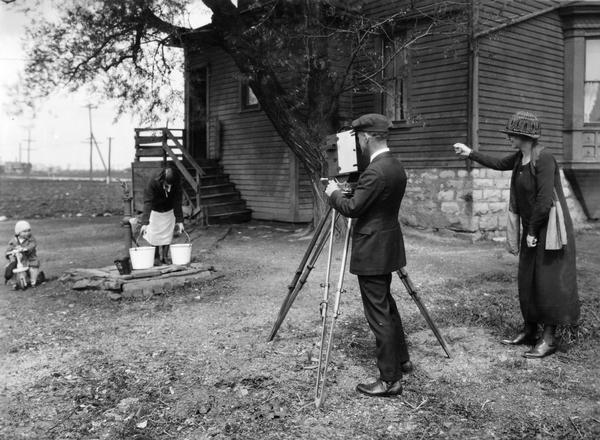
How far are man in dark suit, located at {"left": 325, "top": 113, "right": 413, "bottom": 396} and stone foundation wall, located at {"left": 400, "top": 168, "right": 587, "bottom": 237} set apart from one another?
9219 mm

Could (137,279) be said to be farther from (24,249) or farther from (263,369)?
(263,369)

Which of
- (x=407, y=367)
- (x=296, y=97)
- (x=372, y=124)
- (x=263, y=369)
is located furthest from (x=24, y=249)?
(x=296, y=97)

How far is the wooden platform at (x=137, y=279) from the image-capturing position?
7477mm

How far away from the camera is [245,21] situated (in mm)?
12203

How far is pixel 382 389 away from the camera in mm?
4238

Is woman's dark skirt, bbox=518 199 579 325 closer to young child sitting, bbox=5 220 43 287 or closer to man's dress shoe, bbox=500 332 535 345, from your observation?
man's dress shoe, bbox=500 332 535 345

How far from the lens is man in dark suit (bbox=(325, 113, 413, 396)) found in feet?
13.4

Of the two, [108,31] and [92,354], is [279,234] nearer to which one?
[108,31]

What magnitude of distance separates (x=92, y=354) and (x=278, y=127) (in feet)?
26.0

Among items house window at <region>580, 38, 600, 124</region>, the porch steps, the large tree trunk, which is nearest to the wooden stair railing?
the porch steps

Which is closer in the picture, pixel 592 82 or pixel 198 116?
pixel 592 82

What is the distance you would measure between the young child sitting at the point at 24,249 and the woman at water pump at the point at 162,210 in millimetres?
1619

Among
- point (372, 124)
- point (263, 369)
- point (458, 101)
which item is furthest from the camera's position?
point (458, 101)

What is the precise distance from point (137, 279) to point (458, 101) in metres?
8.65
